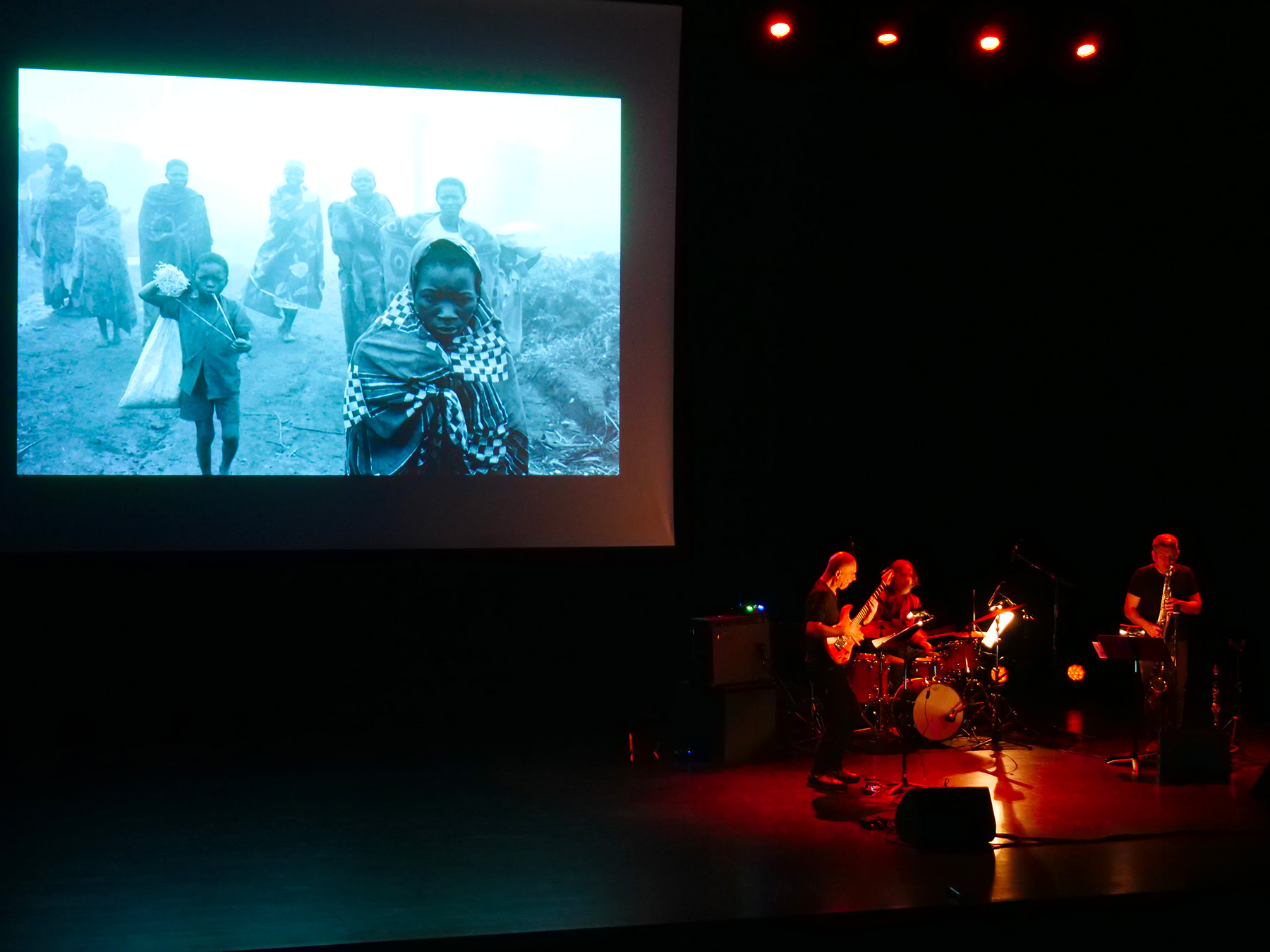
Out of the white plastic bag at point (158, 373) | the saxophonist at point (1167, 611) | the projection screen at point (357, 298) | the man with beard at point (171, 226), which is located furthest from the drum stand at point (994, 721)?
the man with beard at point (171, 226)

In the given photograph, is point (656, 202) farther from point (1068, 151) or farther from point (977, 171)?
point (1068, 151)

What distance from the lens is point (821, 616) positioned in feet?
20.5

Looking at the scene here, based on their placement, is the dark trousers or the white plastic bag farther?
the white plastic bag

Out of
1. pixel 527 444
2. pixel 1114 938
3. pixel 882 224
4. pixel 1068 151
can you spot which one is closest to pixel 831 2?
pixel 882 224

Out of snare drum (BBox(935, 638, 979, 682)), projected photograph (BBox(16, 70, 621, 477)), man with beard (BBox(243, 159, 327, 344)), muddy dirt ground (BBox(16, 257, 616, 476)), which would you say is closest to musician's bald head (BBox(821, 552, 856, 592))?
snare drum (BBox(935, 638, 979, 682))

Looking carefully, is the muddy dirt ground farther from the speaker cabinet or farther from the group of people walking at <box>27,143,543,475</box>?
the speaker cabinet

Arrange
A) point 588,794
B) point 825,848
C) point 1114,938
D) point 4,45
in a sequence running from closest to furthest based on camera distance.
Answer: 1. point 1114,938
2. point 825,848
3. point 588,794
4. point 4,45

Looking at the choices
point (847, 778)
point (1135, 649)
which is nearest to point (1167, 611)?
point (1135, 649)

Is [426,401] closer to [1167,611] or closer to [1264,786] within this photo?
[1167,611]

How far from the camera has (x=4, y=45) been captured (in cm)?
694

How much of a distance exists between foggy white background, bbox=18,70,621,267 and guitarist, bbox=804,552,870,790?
8.94ft

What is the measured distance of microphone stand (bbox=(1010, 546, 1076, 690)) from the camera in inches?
290

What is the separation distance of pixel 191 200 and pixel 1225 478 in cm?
732

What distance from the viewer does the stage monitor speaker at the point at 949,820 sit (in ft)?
16.9
